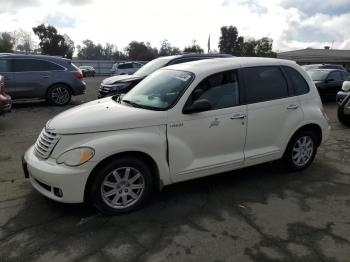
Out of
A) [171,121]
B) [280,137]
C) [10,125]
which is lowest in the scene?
[10,125]

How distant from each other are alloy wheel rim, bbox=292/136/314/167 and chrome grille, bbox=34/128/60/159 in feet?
11.2

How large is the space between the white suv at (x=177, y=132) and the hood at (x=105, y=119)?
11 millimetres

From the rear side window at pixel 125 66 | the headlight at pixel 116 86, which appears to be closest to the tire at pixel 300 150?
the headlight at pixel 116 86

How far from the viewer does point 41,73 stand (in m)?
12.0

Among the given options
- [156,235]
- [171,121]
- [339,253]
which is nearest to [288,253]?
[339,253]

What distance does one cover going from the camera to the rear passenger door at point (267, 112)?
4.88 m

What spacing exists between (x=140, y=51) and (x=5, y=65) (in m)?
68.6

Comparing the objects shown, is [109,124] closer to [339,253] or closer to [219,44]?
[339,253]

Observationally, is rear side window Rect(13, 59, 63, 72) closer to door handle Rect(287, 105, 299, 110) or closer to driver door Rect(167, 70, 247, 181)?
driver door Rect(167, 70, 247, 181)

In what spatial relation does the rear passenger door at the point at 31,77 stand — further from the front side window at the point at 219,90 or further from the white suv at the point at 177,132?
the front side window at the point at 219,90

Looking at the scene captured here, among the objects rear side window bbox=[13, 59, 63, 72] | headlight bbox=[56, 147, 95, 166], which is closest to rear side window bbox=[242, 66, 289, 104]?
headlight bbox=[56, 147, 95, 166]

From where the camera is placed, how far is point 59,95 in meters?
12.5

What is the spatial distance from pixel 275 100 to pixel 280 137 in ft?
1.74

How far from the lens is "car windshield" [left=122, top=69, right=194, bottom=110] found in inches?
175
